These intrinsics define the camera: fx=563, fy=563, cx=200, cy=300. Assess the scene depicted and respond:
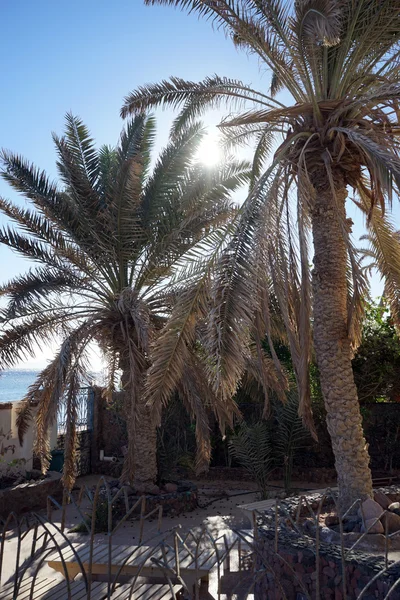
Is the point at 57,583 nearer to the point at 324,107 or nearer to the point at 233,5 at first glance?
the point at 324,107

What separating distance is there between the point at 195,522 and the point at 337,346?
488cm

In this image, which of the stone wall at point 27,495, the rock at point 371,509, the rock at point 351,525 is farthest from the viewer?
the stone wall at point 27,495

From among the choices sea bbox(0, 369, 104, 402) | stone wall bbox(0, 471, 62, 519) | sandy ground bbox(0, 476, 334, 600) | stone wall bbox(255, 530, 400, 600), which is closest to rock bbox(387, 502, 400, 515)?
stone wall bbox(255, 530, 400, 600)

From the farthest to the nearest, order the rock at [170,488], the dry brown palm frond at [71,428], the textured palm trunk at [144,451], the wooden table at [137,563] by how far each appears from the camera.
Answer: the rock at [170,488]
the textured palm trunk at [144,451]
the dry brown palm frond at [71,428]
the wooden table at [137,563]

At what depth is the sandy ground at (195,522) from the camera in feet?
25.5

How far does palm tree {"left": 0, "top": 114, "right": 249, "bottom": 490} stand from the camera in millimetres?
9805

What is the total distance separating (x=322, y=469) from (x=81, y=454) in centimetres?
607

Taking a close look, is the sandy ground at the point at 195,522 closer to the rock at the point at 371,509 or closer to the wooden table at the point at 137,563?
the wooden table at the point at 137,563

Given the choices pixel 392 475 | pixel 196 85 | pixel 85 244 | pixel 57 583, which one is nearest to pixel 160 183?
pixel 85 244

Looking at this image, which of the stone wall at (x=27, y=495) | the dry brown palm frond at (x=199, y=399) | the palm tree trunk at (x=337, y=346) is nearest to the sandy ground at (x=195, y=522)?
the stone wall at (x=27, y=495)

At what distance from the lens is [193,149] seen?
424 inches

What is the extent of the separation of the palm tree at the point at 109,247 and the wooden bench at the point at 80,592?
453 cm

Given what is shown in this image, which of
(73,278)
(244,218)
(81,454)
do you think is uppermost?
(73,278)

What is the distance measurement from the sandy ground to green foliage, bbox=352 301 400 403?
2774 millimetres
